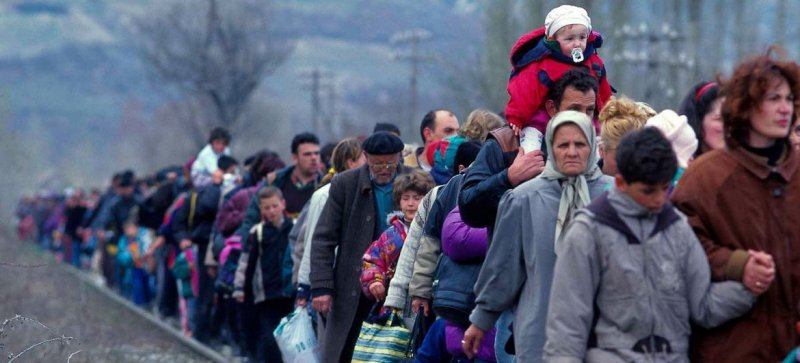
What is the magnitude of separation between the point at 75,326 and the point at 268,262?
566cm

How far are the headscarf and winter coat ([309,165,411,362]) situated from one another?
11.2ft

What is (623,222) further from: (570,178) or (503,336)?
(503,336)

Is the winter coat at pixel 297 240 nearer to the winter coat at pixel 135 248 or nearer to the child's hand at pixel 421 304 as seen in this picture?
the child's hand at pixel 421 304

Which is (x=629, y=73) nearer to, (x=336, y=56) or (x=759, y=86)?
(x=759, y=86)

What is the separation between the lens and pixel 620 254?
5551 millimetres

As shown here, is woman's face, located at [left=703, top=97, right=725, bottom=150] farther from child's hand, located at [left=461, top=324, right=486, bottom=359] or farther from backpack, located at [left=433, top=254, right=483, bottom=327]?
backpack, located at [left=433, top=254, right=483, bottom=327]

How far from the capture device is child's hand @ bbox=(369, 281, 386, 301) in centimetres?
891

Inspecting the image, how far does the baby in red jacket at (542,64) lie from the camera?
23.1 feet

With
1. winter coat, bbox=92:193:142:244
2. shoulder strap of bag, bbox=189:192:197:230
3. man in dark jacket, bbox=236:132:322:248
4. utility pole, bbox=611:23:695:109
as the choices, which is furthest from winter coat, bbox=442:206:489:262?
utility pole, bbox=611:23:695:109

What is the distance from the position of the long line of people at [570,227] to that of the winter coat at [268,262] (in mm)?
971

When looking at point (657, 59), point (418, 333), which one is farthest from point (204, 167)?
point (657, 59)

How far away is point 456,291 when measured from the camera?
7555mm

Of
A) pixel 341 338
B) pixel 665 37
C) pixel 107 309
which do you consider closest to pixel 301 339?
pixel 341 338

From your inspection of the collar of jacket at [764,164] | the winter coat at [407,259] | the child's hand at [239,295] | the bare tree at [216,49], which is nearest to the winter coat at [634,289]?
the collar of jacket at [764,164]
